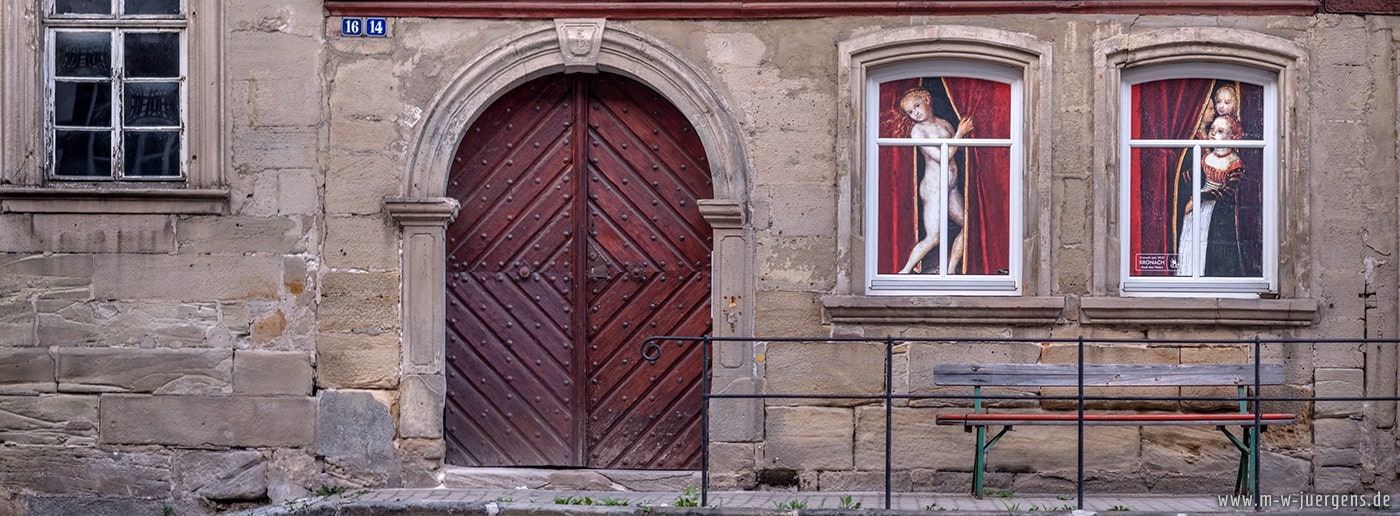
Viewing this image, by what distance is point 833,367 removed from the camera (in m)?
8.73

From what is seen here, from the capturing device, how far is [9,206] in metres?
8.86

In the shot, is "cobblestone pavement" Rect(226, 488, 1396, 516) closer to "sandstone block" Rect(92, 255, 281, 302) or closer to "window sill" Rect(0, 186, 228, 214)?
"sandstone block" Rect(92, 255, 281, 302)

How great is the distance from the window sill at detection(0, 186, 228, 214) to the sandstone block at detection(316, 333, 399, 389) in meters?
1.03

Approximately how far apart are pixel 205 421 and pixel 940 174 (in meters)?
4.52

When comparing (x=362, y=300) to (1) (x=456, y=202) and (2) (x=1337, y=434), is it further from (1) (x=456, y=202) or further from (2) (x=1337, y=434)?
(2) (x=1337, y=434)

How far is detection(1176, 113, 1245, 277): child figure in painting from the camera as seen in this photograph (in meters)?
8.82

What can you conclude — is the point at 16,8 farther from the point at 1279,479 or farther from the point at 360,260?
the point at 1279,479

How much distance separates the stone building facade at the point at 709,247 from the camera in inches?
340

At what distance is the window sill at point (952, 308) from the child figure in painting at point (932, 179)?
31cm

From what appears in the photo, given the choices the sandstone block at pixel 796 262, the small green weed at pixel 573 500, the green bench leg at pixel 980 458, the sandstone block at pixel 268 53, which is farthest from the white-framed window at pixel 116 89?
the green bench leg at pixel 980 458

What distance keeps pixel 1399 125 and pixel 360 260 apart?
598 centimetres

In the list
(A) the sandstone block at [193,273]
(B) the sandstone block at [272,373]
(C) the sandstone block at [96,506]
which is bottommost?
(C) the sandstone block at [96,506]

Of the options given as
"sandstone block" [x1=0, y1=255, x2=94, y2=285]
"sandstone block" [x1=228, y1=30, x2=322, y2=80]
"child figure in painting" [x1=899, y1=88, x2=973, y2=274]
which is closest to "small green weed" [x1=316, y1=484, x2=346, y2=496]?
"sandstone block" [x1=0, y1=255, x2=94, y2=285]

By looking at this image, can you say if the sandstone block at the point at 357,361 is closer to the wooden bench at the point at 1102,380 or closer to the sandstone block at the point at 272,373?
the sandstone block at the point at 272,373
